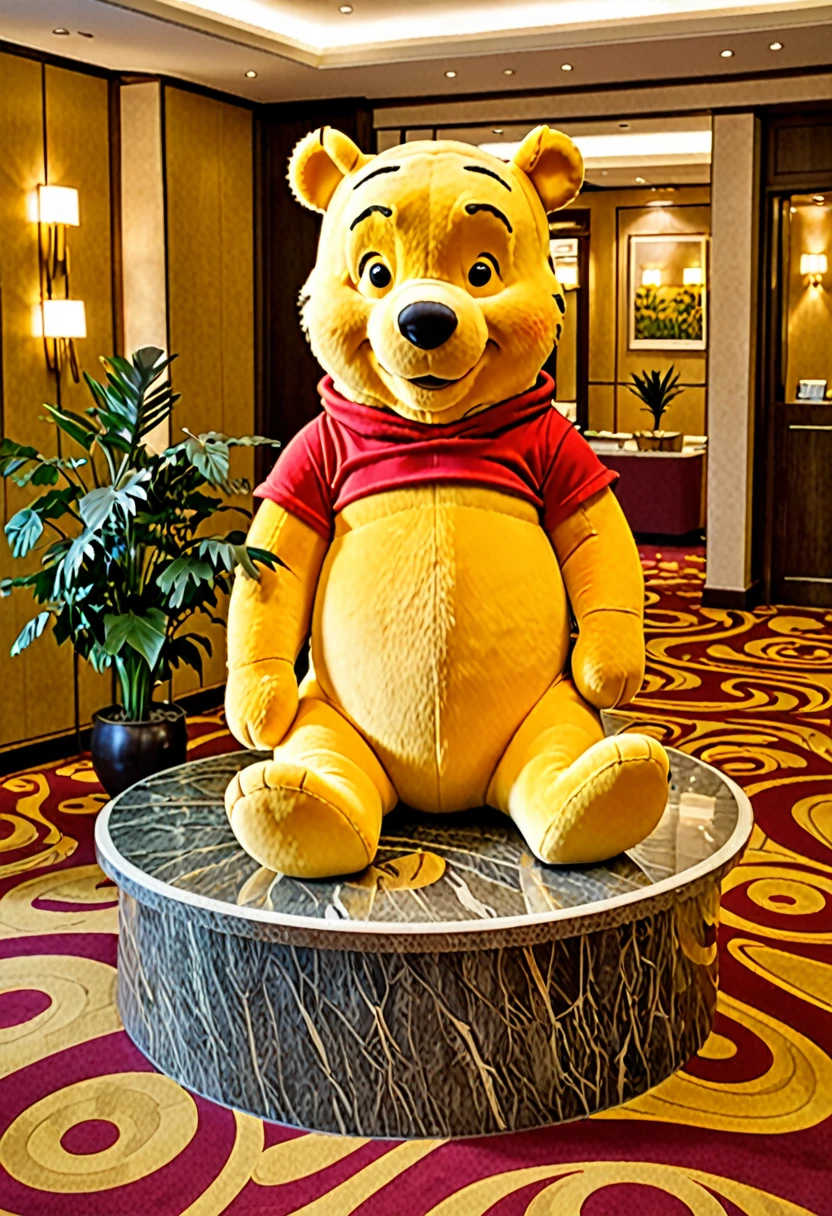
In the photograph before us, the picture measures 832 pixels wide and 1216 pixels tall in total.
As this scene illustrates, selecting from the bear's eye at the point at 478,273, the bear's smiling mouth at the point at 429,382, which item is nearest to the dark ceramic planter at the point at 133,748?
the bear's smiling mouth at the point at 429,382

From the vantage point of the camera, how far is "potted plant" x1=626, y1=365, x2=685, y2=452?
35.7ft

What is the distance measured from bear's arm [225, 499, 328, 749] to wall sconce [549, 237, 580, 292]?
10.6 meters

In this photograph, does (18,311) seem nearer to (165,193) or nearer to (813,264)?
(165,193)

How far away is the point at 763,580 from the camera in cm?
810

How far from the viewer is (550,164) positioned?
9.38 ft

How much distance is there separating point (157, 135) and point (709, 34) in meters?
2.29

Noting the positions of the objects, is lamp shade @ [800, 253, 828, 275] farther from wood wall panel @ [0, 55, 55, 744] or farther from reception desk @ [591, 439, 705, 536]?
wood wall panel @ [0, 55, 55, 744]

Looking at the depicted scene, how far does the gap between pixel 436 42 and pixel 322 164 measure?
340 centimetres

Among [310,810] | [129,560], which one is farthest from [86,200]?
[310,810]

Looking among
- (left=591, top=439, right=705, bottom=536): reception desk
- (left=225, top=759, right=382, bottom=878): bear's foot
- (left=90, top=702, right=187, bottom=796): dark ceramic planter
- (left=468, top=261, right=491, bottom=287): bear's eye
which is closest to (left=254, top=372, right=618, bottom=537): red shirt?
(left=468, top=261, right=491, bottom=287): bear's eye

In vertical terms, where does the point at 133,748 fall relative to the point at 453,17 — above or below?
below

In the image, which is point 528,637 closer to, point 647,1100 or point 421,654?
point 421,654

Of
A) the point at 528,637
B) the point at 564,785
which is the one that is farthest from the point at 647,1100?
the point at 528,637

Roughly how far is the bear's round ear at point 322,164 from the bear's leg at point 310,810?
1.13 metres
